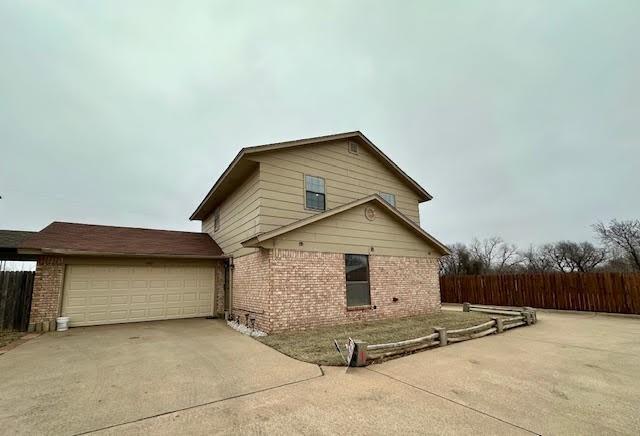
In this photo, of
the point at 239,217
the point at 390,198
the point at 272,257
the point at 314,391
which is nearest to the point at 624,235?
the point at 390,198

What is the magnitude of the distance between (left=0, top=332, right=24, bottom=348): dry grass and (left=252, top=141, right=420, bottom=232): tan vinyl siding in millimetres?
7435

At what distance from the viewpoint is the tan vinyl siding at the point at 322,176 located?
10297 mm

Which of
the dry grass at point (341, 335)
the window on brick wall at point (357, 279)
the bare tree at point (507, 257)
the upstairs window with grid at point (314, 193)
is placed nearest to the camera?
the dry grass at point (341, 335)

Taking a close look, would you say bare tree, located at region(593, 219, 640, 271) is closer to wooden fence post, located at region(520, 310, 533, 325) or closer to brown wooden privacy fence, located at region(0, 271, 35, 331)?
wooden fence post, located at region(520, 310, 533, 325)

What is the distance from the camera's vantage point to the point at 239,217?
1183 centimetres

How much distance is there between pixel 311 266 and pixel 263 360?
3.86m

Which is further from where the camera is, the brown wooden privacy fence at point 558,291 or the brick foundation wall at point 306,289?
the brown wooden privacy fence at point 558,291

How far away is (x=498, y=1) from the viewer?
1106cm

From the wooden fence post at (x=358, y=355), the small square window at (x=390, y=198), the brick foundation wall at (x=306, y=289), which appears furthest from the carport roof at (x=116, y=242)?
the wooden fence post at (x=358, y=355)

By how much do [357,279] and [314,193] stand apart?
3686mm

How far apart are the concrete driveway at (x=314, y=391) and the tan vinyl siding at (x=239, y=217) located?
4.41 meters

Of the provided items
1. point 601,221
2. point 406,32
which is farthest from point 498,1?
point 601,221

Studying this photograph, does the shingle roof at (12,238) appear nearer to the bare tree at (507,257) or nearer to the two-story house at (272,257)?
the two-story house at (272,257)

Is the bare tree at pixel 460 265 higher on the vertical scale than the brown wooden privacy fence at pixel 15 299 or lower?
higher
